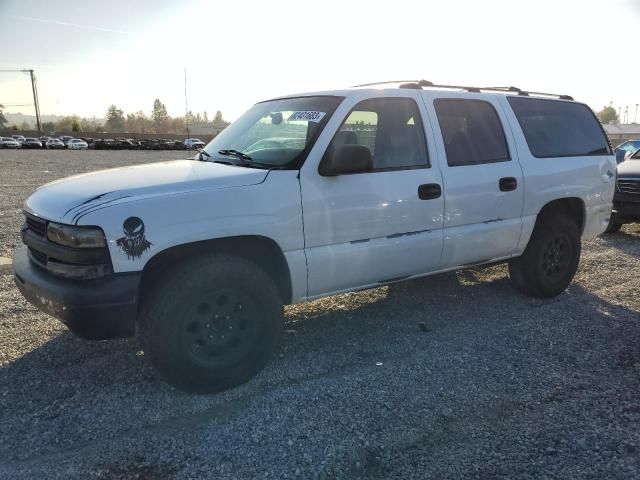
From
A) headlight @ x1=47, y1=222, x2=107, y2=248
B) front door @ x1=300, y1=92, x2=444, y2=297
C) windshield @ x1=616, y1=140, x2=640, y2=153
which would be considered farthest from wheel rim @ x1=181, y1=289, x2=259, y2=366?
windshield @ x1=616, y1=140, x2=640, y2=153

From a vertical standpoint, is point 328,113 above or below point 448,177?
above

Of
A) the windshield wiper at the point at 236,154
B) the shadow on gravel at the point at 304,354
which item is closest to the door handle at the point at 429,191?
the shadow on gravel at the point at 304,354

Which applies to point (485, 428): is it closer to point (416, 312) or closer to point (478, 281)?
point (416, 312)

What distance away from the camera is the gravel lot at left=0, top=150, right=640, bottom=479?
2.66 m

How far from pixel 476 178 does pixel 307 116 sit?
60.8 inches

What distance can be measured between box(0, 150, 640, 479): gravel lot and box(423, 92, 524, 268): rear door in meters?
0.75

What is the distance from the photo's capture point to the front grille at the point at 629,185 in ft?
26.5

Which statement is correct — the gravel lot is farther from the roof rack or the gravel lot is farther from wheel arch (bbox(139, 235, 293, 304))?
the roof rack

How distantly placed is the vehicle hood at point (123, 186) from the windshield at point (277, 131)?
26 centimetres

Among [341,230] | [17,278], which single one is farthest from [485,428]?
[17,278]

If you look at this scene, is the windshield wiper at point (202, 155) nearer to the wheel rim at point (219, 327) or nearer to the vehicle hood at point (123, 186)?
the vehicle hood at point (123, 186)

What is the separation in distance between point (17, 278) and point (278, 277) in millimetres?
1750

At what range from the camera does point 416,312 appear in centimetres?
485

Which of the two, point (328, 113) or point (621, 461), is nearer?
point (621, 461)
